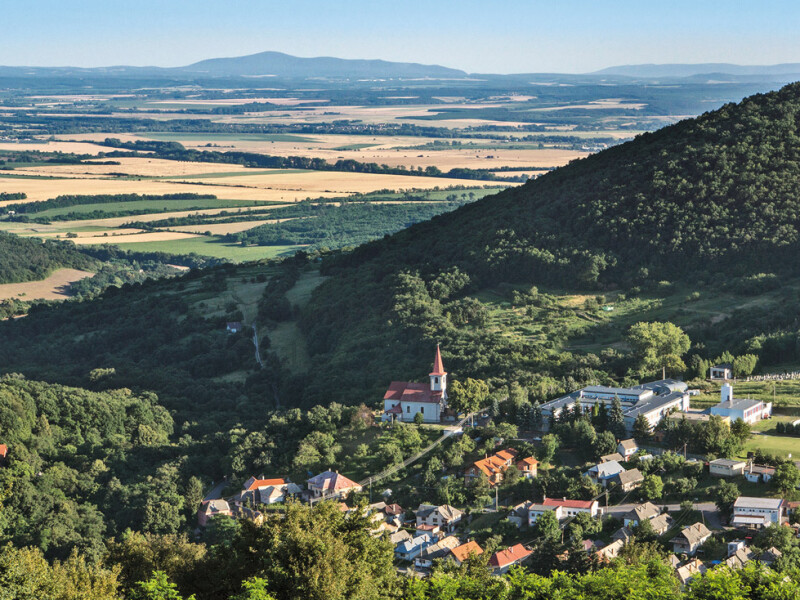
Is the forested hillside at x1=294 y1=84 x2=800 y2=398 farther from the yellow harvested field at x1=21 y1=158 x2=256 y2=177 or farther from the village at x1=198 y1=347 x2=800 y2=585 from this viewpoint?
the yellow harvested field at x1=21 y1=158 x2=256 y2=177

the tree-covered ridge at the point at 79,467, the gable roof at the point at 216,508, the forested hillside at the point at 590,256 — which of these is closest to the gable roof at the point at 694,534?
the gable roof at the point at 216,508

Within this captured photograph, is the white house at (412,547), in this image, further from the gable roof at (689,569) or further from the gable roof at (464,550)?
the gable roof at (689,569)

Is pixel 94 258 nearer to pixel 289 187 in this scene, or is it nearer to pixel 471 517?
pixel 289 187

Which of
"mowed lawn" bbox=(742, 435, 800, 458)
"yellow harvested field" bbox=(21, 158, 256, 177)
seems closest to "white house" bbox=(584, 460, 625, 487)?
"mowed lawn" bbox=(742, 435, 800, 458)

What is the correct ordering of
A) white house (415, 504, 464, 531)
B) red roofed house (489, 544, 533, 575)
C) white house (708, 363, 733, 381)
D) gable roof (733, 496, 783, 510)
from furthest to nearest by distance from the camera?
1. white house (708, 363, 733, 381)
2. white house (415, 504, 464, 531)
3. gable roof (733, 496, 783, 510)
4. red roofed house (489, 544, 533, 575)

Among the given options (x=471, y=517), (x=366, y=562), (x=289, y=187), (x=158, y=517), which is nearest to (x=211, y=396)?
(x=158, y=517)

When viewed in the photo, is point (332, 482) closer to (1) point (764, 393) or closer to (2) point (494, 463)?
(2) point (494, 463)

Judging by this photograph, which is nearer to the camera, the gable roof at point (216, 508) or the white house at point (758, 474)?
the white house at point (758, 474)
